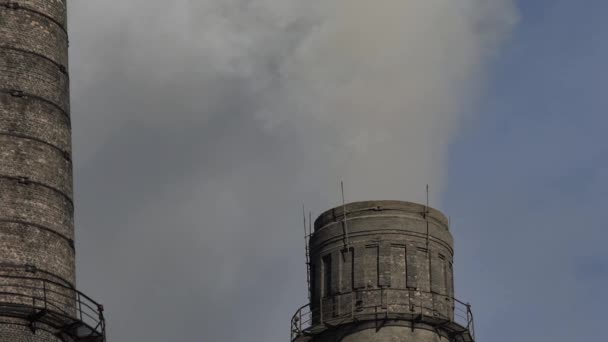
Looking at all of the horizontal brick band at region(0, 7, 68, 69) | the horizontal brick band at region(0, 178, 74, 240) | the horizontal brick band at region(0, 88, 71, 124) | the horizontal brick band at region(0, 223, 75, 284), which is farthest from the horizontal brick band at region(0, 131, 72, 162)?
the horizontal brick band at region(0, 7, 68, 69)

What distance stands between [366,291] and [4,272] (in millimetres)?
17102

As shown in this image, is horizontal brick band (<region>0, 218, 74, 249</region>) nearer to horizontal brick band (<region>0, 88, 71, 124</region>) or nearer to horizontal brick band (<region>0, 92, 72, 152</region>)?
horizontal brick band (<region>0, 92, 72, 152</region>)

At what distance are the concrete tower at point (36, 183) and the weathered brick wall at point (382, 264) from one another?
45.8 ft

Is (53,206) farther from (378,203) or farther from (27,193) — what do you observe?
(378,203)

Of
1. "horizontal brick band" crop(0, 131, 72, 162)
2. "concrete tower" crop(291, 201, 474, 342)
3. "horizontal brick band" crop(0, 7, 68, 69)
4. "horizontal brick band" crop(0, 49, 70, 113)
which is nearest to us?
"horizontal brick band" crop(0, 131, 72, 162)

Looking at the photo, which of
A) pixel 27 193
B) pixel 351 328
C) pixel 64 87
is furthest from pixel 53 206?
pixel 351 328

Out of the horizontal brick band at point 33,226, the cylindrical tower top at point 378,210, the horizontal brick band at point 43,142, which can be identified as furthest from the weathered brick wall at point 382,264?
the horizontal brick band at point 33,226

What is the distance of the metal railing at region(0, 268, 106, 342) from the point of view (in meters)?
44.5

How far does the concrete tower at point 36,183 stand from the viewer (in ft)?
148

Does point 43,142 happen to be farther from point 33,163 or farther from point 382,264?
point 382,264

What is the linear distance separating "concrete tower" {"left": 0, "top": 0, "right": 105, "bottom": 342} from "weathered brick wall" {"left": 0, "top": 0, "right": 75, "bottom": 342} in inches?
1.0

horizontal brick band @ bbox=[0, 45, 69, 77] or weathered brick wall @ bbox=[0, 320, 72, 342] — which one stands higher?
horizontal brick band @ bbox=[0, 45, 69, 77]

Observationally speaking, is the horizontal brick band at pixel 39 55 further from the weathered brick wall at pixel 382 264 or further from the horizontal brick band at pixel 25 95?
the weathered brick wall at pixel 382 264

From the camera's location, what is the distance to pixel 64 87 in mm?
49438
